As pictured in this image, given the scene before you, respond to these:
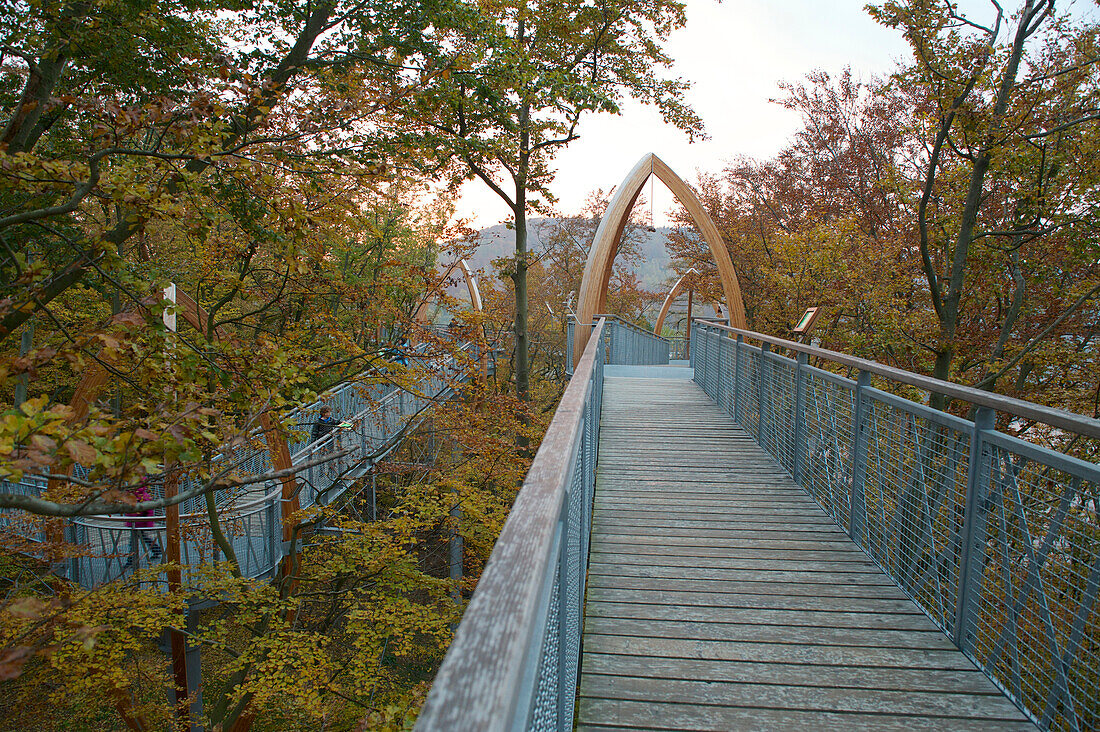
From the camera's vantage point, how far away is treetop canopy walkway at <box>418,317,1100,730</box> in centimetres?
124

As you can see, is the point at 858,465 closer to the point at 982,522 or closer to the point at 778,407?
the point at 982,522

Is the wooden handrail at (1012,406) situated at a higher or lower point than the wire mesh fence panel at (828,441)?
higher

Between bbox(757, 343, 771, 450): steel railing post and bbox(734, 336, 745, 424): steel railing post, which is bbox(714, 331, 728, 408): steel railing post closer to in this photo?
bbox(734, 336, 745, 424): steel railing post

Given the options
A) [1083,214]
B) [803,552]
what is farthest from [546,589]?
[1083,214]

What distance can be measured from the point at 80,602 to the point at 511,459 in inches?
280

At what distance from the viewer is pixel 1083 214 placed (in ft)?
28.0

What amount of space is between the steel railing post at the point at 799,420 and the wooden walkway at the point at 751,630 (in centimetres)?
23

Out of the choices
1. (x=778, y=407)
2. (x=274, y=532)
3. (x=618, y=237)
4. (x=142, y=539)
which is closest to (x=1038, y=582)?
(x=778, y=407)

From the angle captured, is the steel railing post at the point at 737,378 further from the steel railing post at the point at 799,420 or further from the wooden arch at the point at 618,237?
the wooden arch at the point at 618,237

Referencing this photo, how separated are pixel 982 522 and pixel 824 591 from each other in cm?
92

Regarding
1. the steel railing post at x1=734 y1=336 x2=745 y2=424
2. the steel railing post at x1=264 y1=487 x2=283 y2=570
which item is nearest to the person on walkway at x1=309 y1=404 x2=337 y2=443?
the steel railing post at x1=264 y1=487 x2=283 y2=570

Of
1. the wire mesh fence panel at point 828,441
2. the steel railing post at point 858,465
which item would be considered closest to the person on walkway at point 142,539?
the wire mesh fence panel at point 828,441

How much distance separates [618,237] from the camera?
15516 millimetres

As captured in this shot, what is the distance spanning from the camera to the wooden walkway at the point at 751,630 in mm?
2352
